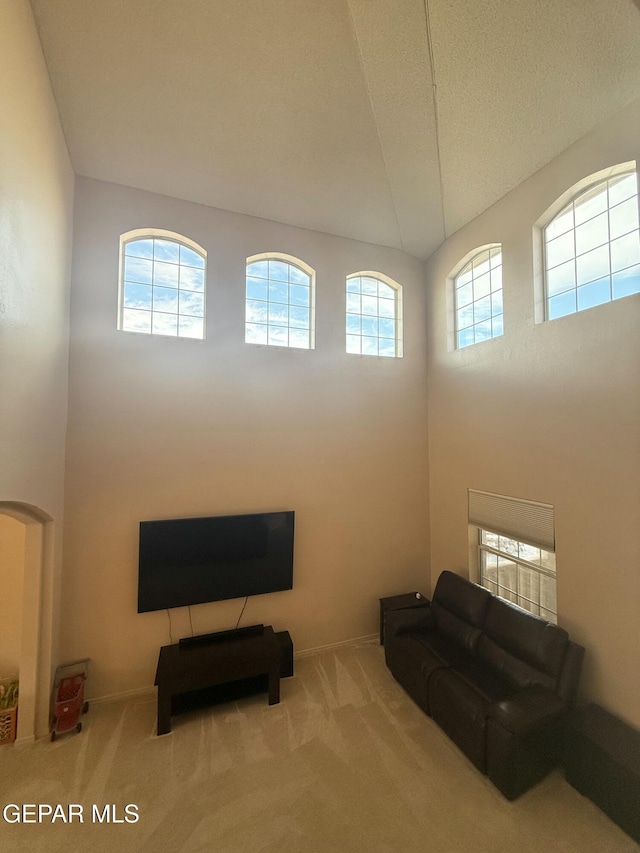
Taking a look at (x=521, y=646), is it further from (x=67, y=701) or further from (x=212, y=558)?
(x=67, y=701)

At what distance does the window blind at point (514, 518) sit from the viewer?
131 inches

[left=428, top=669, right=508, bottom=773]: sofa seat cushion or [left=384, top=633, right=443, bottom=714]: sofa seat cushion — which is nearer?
[left=428, top=669, right=508, bottom=773]: sofa seat cushion

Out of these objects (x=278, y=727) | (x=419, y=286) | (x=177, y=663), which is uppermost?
(x=419, y=286)

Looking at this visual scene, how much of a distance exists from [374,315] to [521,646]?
163 inches

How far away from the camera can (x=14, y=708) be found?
9.68ft

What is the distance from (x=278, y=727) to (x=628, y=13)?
19.9 ft

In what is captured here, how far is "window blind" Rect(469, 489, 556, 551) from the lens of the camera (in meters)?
3.33

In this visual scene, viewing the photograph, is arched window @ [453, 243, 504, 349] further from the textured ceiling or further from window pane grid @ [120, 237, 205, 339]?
window pane grid @ [120, 237, 205, 339]

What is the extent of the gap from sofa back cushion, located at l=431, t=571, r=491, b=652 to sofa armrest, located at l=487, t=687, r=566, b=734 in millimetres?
768

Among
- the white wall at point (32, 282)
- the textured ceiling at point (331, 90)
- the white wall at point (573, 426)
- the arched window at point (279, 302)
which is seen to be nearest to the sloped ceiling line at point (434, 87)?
the textured ceiling at point (331, 90)

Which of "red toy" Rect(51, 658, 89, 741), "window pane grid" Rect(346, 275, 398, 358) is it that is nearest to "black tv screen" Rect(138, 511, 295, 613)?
"red toy" Rect(51, 658, 89, 741)

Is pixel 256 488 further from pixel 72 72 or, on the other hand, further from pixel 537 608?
pixel 72 72

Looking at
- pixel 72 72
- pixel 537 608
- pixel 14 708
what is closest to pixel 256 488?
pixel 14 708

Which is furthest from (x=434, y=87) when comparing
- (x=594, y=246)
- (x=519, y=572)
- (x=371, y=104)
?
(x=519, y=572)
